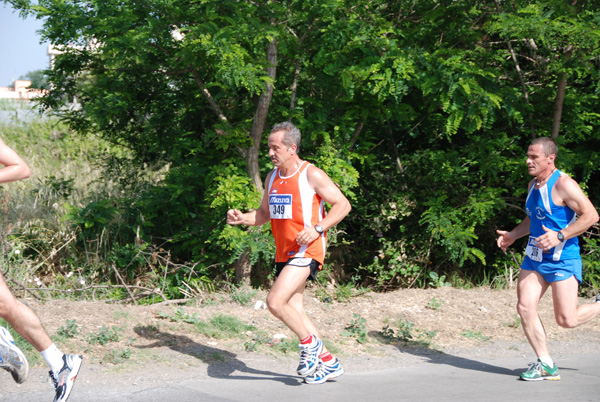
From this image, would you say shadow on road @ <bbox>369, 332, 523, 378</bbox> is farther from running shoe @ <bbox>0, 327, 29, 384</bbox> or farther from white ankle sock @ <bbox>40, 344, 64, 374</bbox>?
running shoe @ <bbox>0, 327, 29, 384</bbox>

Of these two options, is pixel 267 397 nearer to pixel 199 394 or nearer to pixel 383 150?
pixel 199 394

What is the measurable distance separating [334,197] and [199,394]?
5.87ft

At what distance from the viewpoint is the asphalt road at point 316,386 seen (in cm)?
479

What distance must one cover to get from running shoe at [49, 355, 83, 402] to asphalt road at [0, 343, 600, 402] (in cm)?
29

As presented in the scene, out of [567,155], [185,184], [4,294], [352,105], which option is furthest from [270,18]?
[4,294]

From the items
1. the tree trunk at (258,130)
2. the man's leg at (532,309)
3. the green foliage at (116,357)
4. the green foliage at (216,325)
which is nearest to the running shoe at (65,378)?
the green foliage at (116,357)

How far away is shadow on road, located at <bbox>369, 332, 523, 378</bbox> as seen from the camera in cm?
585

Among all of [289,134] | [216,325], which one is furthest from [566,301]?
[216,325]

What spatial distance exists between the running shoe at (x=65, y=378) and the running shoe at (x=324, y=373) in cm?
179

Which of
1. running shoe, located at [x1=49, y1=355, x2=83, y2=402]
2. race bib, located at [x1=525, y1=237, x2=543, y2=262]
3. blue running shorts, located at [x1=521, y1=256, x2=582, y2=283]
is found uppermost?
race bib, located at [x1=525, y1=237, x2=543, y2=262]

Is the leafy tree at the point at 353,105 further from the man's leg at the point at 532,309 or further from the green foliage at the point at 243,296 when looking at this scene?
the man's leg at the point at 532,309

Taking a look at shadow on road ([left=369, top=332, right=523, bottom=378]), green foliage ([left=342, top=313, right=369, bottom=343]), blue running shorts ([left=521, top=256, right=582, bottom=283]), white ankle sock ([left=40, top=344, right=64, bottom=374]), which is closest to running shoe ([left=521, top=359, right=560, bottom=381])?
shadow on road ([left=369, top=332, right=523, bottom=378])

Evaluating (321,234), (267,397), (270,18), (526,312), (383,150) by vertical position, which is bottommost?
(267,397)

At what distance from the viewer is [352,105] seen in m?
8.66
